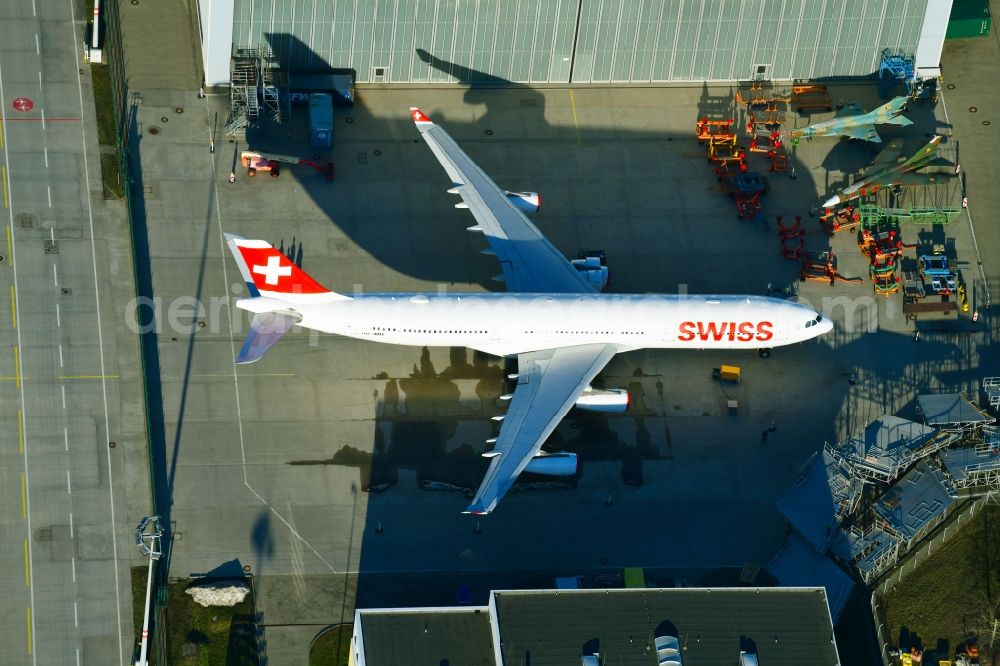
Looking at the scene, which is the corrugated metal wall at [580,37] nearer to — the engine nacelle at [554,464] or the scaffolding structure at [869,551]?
the engine nacelle at [554,464]

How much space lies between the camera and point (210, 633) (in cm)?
7738

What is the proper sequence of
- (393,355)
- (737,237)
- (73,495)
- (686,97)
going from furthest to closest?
(686,97) → (737,237) → (393,355) → (73,495)

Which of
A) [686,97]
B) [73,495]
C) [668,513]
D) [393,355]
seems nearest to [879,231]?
[686,97]

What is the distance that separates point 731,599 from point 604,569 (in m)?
8.83

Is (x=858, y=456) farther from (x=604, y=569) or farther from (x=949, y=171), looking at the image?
(x=949, y=171)

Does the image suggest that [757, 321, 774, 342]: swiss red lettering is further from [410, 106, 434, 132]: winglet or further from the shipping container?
the shipping container

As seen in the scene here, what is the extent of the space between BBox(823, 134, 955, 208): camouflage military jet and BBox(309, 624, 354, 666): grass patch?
140 feet

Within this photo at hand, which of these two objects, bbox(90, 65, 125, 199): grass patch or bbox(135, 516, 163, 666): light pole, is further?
bbox(90, 65, 125, 199): grass patch

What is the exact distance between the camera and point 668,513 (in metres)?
83.0

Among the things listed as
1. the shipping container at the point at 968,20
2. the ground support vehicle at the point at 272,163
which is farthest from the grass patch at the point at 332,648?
the shipping container at the point at 968,20

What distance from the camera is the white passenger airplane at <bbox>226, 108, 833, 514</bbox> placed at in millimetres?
80938

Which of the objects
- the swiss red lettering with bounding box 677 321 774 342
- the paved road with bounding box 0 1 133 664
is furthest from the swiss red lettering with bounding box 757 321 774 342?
the paved road with bounding box 0 1 133 664

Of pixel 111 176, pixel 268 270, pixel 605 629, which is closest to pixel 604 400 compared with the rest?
pixel 605 629

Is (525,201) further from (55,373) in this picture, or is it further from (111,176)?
(55,373)
